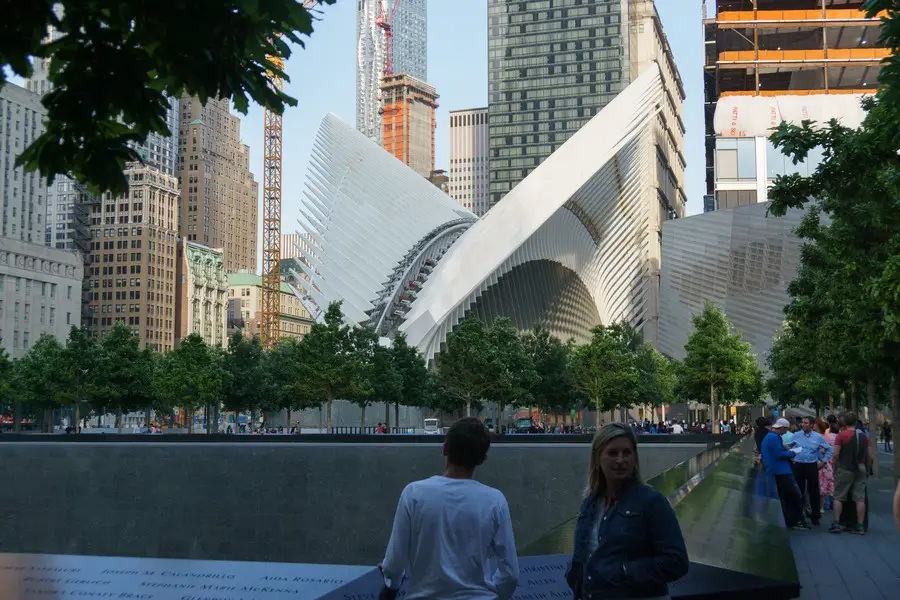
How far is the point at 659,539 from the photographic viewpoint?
13.7ft

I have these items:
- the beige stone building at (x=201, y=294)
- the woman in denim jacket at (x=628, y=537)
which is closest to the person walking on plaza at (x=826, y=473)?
the woman in denim jacket at (x=628, y=537)

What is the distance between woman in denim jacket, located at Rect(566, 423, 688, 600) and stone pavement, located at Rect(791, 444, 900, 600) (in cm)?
631

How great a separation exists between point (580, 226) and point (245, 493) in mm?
63015

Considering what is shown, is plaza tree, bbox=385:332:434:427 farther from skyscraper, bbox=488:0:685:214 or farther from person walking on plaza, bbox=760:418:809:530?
skyscraper, bbox=488:0:685:214

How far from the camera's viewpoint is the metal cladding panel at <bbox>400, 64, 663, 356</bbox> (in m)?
70.6

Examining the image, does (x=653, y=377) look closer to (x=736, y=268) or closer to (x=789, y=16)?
(x=736, y=268)

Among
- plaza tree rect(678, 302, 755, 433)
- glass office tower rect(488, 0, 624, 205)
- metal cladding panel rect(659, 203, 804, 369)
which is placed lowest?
plaza tree rect(678, 302, 755, 433)

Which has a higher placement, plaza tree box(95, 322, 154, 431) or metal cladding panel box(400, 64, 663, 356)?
metal cladding panel box(400, 64, 663, 356)

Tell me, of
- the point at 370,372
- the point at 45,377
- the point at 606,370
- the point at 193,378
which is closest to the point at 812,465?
the point at 370,372

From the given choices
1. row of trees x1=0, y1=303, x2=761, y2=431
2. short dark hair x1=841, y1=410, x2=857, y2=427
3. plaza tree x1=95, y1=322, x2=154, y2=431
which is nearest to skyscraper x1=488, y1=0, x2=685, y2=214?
row of trees x1=0, y1=303, x2=761, y2=431

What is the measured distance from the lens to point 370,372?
2328 inches

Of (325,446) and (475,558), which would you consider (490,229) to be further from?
(475,558)

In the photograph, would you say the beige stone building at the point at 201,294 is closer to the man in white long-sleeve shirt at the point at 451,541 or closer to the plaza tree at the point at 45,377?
the plaza tree at the point at 45,377

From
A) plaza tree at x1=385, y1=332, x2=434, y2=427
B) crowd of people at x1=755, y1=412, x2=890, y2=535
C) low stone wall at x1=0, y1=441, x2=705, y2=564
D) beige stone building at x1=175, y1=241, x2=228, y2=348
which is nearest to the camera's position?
crowd of people at x1=755, y1=412, x2=890, y2=535
